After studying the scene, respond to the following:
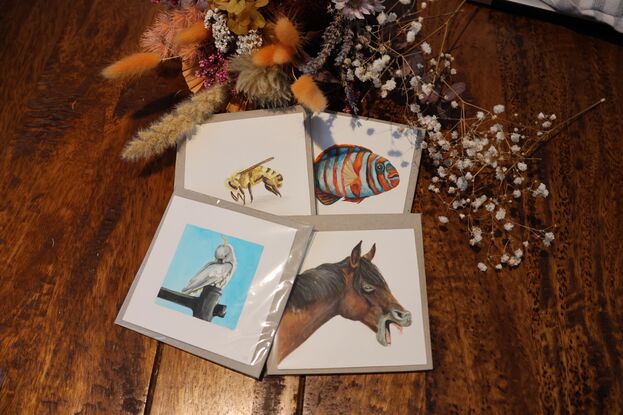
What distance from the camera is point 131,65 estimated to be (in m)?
0.86

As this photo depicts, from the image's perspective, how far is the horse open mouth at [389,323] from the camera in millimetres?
755

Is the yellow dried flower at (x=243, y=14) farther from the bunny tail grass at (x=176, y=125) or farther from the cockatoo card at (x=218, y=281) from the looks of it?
the cockatoo card at (x=218, y=281)

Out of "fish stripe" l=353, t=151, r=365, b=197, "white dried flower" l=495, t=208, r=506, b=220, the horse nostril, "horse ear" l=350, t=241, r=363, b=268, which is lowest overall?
the horse nostril

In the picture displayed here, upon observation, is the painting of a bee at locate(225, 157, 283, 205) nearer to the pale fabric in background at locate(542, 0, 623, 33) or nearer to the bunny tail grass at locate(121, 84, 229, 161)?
the bunny tail grass at locate(121, 84, 229, 161)

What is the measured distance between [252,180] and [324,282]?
0.74 ft

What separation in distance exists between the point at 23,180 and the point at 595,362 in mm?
1050

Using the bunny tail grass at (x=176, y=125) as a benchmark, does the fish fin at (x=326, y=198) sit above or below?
below

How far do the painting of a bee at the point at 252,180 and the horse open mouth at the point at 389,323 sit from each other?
0.94ft

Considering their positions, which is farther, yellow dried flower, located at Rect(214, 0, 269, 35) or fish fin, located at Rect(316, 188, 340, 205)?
fish fin, located at Rect(316, 188, 340, 205)

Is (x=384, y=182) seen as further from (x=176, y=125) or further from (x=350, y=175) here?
(x=176, y=125)

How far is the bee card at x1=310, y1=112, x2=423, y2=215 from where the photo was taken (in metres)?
Result: 0.83

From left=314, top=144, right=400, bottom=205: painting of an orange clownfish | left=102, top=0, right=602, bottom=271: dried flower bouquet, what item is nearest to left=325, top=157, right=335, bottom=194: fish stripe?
left=314, top=144, right=400, bottom=205: painting of an orange clownfish

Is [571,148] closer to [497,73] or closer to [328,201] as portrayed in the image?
[497,73]

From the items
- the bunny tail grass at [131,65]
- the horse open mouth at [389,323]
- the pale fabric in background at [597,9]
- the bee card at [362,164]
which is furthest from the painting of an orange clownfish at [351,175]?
the pale fabric in background at [597,9]
